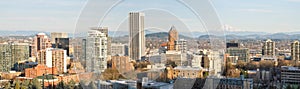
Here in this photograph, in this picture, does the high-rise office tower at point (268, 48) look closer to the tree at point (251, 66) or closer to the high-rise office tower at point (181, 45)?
the tree at point (251, 66)

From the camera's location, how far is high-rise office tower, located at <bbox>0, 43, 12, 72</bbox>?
625 cm

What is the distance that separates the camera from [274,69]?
246 inches

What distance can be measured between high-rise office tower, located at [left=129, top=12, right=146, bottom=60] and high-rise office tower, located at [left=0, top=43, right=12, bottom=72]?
180 inches

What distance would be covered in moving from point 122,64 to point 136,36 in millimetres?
165

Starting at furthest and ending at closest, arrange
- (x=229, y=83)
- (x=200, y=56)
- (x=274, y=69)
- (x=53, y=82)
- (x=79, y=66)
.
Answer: (x=274, y=69), (x=53, y=82), (x=229, y=83), (x=200, y=56), (x=79, y=66)

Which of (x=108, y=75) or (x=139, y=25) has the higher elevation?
(x=139, y=25)

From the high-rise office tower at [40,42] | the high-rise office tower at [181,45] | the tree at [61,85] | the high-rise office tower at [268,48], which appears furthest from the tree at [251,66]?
the high-rise office tower at [40,42]

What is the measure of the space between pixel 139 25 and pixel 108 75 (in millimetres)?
301

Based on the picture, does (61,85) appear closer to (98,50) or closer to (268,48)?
(98,50)

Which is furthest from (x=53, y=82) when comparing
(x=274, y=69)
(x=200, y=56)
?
(x=274, y=69)

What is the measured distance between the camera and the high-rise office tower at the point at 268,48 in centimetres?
836

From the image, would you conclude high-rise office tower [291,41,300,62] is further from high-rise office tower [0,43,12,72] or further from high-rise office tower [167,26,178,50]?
high-rise office tower [0,43,12,72]

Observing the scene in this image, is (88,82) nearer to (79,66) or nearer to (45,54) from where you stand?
(79,66)

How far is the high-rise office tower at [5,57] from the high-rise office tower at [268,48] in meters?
5.27
